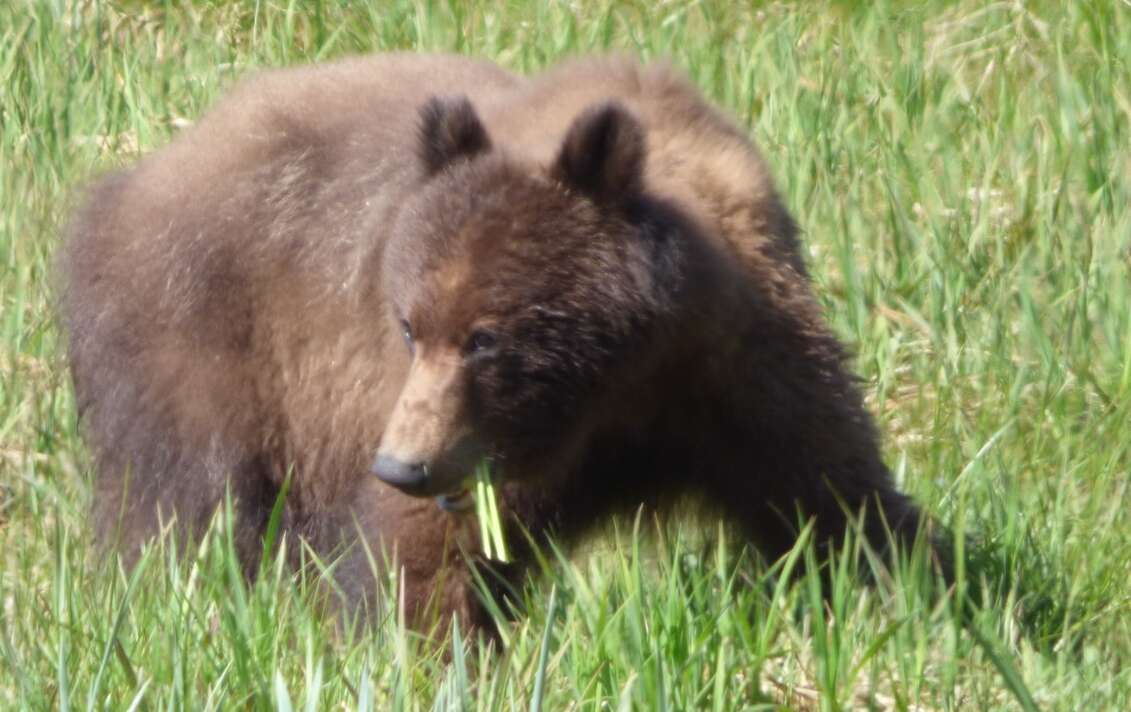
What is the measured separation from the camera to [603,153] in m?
4.27

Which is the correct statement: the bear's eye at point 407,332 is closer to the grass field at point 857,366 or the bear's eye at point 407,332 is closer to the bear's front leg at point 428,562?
the bear's front leg at point 428,562

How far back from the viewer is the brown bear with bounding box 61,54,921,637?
4262mm

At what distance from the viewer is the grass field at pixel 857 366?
3.69 metres

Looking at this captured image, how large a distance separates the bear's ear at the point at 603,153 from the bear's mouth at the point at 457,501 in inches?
28.6

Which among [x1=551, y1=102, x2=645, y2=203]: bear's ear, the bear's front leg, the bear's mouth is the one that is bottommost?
the bear's front leg

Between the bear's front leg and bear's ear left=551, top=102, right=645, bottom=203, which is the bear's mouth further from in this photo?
bear's ear left=551, top=102, right=645, bottom=203

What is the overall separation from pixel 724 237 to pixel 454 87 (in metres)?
1.06

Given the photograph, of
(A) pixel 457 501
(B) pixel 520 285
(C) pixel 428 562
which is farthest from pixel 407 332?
(C) pixel 428 562

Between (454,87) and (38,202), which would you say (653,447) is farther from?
(38,202)

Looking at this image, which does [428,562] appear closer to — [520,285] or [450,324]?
[450,324]

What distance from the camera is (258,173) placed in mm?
5105

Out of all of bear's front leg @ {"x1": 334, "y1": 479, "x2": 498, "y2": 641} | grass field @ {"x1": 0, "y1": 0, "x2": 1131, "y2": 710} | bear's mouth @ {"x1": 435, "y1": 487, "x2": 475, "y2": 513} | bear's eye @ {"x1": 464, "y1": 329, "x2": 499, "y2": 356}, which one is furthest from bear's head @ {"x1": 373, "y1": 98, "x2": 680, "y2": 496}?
grass field @ {"x1": 0, "y1": 0, "x2": 1131, "y2": 710}

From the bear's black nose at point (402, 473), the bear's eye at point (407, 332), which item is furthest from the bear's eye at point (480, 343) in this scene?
the bear's black nose at point (402, 473)

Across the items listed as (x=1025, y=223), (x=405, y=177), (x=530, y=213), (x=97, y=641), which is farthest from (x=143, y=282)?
(x=1025, y=223)
